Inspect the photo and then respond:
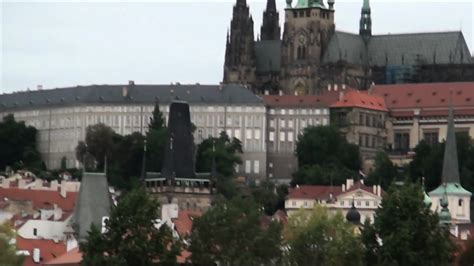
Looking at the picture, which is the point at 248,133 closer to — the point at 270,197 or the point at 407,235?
the point at 270,197

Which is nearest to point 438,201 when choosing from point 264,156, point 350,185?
point 350,185

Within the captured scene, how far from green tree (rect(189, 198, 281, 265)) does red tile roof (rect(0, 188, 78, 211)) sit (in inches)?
1403

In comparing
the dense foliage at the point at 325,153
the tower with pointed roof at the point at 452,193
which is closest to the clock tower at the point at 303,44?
the dense foliage at the point at 325,153

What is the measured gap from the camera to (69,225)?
117938 millimetres

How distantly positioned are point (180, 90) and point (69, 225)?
7190 cm

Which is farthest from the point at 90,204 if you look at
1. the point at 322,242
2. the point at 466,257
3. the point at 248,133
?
the point at 248,133

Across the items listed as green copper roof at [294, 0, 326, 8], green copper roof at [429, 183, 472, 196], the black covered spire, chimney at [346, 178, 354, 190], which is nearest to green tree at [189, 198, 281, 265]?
green copper roof at [429, 183, 472, 196]

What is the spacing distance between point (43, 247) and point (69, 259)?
26.8 feet

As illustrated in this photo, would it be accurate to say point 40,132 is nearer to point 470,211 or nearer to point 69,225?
point 470,211

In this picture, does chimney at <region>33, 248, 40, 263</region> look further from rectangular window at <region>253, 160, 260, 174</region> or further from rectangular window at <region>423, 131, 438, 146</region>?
rectangular window at <region>423, 131, 438, 146</region>

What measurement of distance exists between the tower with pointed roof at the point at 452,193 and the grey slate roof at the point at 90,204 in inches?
912

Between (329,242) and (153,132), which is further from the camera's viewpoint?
(153,132)

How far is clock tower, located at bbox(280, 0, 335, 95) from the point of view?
7697 inches

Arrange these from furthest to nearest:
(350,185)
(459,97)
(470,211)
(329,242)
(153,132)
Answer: (459,97) < (153,132) < (350,185) < (470,211) < (329,242)
